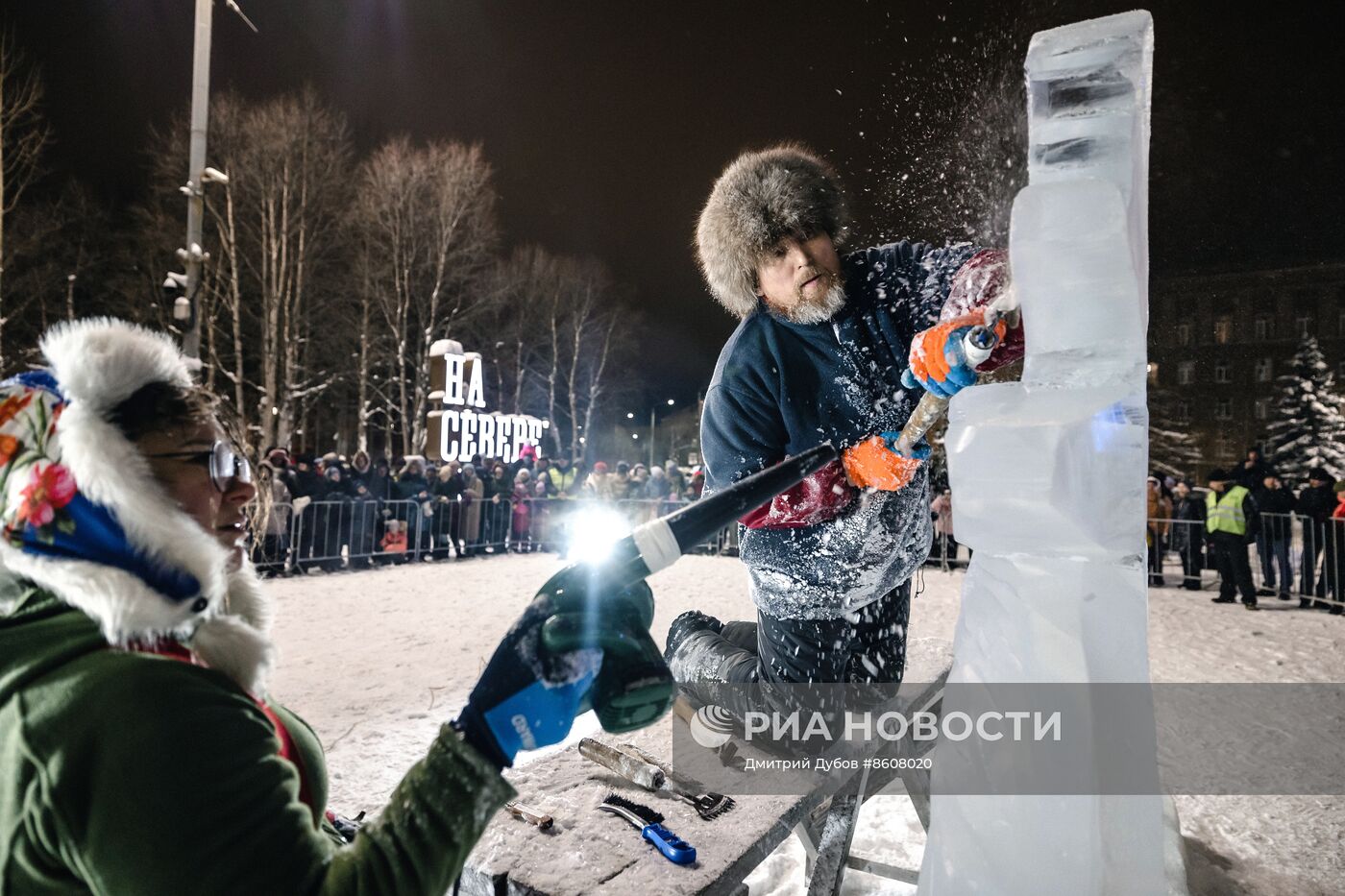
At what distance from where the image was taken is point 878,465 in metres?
1.98

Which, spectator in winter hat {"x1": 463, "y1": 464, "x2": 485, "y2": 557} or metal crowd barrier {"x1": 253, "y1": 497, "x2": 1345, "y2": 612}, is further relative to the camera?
spectator in winter hat {"x1": 463, "y1": 464, "x2": 485, "y2": 557}

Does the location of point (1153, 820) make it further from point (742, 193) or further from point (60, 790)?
point (742, 193)

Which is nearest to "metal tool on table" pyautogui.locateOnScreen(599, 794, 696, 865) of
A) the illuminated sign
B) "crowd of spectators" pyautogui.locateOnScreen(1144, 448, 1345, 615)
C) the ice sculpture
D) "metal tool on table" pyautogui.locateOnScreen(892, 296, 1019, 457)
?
the ice sculpture

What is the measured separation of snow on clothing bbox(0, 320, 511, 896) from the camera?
88cm

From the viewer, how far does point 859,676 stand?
232 centimetres

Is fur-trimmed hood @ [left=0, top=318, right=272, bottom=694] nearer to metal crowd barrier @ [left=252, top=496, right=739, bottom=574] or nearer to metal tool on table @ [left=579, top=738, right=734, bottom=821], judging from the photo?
metal tool on table @ [left=579, top=738, right=734, bottom=821]

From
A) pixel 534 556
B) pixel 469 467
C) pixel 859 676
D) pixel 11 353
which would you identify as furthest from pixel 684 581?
pixel 11 353

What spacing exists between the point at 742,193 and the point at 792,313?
40cm

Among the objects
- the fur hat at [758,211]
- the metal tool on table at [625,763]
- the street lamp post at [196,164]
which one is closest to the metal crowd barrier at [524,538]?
the street lamp post at [196,164]

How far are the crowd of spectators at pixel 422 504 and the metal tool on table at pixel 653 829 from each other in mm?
6097

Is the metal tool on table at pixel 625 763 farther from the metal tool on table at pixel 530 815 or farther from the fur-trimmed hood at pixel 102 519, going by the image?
the fur-trimmed hood at pixel 102 519

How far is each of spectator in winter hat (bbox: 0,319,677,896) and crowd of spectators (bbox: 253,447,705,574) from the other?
6307mm

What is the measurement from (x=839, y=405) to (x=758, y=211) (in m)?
0.63

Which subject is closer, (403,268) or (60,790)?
(60,790)
